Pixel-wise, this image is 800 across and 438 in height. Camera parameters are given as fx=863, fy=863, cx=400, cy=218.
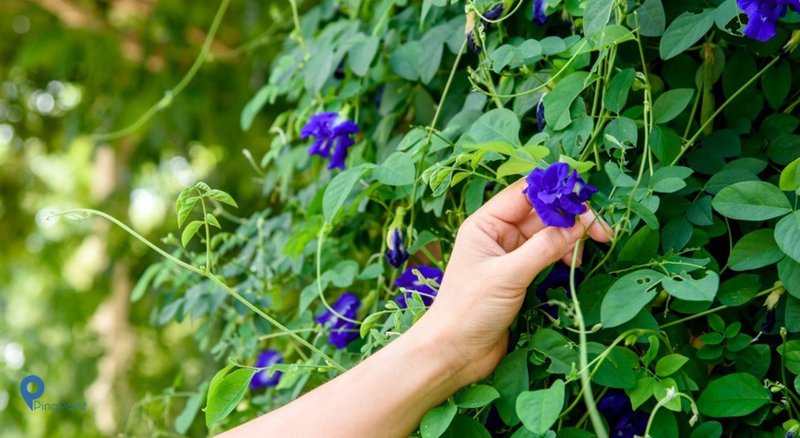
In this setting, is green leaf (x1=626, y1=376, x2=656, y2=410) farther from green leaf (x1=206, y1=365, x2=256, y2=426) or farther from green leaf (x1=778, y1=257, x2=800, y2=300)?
green leaf (x1=206, y1=365, x2=256, y2=426)

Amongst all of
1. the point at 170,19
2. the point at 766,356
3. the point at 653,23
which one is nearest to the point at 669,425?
the point at 766,356

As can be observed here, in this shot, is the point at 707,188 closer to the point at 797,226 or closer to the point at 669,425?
the point at 797,226

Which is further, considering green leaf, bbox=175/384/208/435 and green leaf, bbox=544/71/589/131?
green leaf, bbox=175/384/208/435

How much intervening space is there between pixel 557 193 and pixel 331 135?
0.49 m

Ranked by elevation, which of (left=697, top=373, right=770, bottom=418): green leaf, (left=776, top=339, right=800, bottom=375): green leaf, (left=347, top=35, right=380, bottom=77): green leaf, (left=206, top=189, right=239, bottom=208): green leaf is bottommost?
(left=697, top=373, right=770, bottom=418): green leaf

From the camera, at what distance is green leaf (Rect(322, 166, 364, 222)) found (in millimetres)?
1044

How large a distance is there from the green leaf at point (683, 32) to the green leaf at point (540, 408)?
387 millimetres

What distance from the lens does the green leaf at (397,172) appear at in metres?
1.05

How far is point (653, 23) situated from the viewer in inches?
38.1

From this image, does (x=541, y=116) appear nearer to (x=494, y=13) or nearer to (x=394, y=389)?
(x=494, y=13)

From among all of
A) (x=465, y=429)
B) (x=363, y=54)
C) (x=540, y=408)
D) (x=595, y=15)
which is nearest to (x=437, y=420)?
(x=465, y=429)

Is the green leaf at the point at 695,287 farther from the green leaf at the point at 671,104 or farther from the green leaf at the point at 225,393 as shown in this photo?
the green leaf at the point at 225,393

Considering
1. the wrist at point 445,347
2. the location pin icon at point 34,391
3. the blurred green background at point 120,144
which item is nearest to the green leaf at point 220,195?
the wrist at point 445,347

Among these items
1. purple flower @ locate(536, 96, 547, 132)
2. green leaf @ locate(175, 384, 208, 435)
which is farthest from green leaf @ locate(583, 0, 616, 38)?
green leaf @ locate(175, 384, 208, 435)
